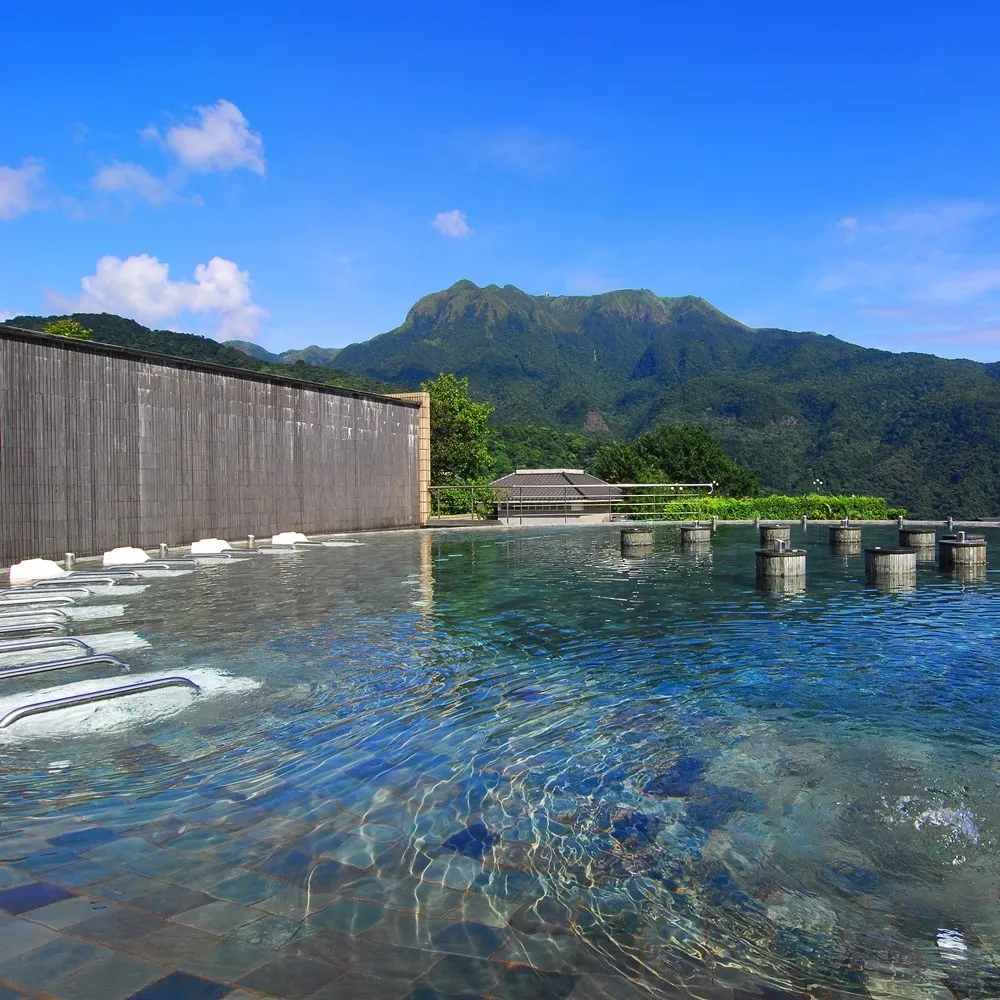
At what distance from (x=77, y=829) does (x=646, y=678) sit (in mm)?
3884

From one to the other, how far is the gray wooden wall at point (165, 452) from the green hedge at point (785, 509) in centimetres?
1037

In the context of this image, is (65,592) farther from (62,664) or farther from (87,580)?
(62,664)

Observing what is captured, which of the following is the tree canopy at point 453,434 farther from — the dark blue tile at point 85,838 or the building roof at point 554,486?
the dark blue tile at point 85,838

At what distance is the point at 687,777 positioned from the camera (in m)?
4.06

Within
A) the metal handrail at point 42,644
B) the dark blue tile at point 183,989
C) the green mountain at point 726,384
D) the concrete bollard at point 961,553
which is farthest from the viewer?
the green mountain at point 726,384

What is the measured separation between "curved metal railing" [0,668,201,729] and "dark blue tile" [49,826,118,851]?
1.64m

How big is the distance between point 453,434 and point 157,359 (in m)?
16.2

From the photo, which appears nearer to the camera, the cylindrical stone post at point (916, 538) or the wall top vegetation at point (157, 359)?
the wall top vegetation at point (157, 359)

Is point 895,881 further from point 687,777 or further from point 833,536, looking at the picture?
point 833,536

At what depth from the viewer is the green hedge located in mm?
26734

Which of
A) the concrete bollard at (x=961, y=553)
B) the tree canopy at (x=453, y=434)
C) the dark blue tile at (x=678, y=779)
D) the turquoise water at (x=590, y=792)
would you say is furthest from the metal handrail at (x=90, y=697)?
the tree canopy at (x=453, y=434)

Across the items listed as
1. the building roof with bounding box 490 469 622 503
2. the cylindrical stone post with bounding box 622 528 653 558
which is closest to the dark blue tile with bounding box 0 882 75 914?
the cylindrical stone post with bounding box 622 528 653 558

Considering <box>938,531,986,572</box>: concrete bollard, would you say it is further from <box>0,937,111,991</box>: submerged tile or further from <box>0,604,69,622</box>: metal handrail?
<box>0,937,111,991</box>: submerged tile

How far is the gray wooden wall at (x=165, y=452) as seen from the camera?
12828mm
